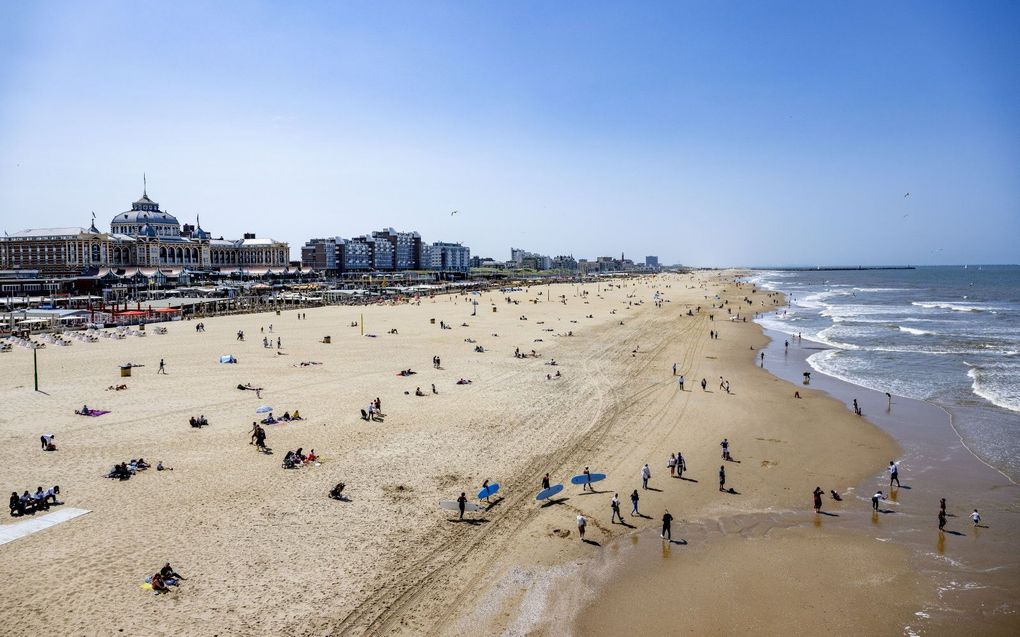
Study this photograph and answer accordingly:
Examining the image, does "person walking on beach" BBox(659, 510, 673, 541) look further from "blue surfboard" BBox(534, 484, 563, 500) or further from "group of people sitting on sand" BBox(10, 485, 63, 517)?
"group of people sitting on sand" BBox(10, 485, 63, 517)

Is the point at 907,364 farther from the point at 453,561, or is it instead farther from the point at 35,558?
the point at 35,558

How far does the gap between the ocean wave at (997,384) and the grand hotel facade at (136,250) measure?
282 ft

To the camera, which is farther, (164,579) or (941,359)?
(941,359)

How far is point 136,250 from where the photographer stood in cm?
9888

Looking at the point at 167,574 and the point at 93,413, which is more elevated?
the point at 93,413

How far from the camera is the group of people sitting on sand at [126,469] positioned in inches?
585

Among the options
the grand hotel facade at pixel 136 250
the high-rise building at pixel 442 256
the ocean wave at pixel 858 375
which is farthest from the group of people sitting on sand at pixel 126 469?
the high-rise building at pixel 442 256

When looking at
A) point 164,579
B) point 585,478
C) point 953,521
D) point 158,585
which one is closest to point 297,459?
point 164,579

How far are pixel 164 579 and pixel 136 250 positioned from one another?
107 meters

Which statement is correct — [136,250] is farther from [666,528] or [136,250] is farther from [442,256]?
[666,528]

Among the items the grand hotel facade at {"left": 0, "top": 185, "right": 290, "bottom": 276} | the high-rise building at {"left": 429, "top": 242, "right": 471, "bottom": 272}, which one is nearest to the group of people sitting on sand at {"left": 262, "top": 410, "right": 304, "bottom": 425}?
the grand hotel facade at {"left": 0, "top": 185, "right": 290, "bottom": 276}

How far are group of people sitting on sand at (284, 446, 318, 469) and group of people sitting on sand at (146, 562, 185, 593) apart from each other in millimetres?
5518

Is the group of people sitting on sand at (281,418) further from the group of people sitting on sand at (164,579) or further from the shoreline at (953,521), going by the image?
the shoreline at (953,521)

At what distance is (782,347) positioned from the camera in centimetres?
3916
